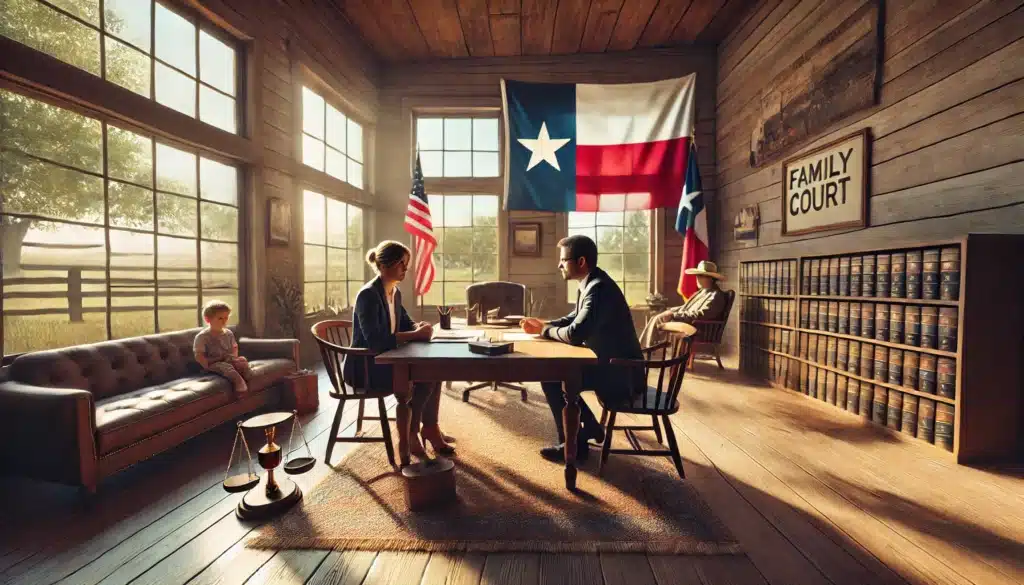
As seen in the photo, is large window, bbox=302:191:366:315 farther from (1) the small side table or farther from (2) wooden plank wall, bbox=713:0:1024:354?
(2) wooden plank wall, bbox=713:0:1024:354

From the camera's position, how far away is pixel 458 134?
6.50m

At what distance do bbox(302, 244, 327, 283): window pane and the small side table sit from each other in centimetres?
173

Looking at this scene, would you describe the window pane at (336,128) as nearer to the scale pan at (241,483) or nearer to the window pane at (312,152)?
the window pane at (312,152)

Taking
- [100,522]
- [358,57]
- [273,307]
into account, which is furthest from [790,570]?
[358,57]

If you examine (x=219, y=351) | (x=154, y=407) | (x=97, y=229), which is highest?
(x=97, y=229)

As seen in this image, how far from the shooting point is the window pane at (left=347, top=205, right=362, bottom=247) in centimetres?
601

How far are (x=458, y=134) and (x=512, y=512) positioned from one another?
5655mm

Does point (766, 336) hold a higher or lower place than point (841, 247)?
lower

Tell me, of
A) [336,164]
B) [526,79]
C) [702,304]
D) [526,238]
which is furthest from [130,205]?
[702,304]

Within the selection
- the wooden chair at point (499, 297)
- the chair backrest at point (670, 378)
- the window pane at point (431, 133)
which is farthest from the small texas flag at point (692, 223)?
the window pane at point (431, 133)

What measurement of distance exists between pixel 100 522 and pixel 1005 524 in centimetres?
390

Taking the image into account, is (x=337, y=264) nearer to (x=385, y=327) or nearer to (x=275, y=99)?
(x=275, y=99)

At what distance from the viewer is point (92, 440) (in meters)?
2.06

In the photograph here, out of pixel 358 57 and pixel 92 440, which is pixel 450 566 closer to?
pixel 92 440
